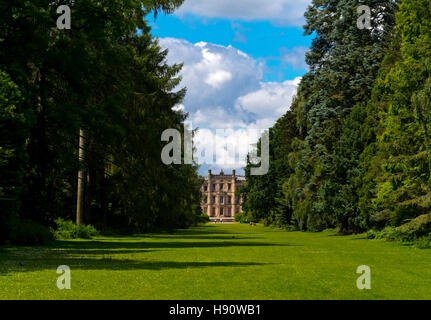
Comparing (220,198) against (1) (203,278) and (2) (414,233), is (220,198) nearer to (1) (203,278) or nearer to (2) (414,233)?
(2) (414,233)

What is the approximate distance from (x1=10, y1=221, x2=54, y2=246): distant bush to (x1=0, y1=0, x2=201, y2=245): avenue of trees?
16cm

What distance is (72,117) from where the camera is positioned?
2183 cm

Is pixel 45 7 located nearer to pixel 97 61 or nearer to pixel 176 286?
pixel 97 61

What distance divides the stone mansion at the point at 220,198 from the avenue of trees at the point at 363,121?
401 ft

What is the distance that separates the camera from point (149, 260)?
640 inches

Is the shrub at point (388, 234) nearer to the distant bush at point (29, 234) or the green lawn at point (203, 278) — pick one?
the green lawn at point (203, 278)

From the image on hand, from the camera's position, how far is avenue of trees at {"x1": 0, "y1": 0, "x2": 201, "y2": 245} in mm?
19766

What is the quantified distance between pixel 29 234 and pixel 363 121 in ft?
71.5

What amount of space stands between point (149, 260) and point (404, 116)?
13892 millimetres

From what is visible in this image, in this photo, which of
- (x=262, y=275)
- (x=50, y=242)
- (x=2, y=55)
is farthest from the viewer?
(x=50, y=242)

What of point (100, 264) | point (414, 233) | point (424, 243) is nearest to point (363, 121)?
point (414, 233)

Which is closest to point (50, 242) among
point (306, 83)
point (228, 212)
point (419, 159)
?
point (419, 159)

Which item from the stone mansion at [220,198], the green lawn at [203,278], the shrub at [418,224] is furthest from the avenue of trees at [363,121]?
the stone mansion at [220,198]

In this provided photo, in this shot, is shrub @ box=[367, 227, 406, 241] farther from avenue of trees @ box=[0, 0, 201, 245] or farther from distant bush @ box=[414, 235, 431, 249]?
avenue of trees @ box=[0, 0, 201, 245]
